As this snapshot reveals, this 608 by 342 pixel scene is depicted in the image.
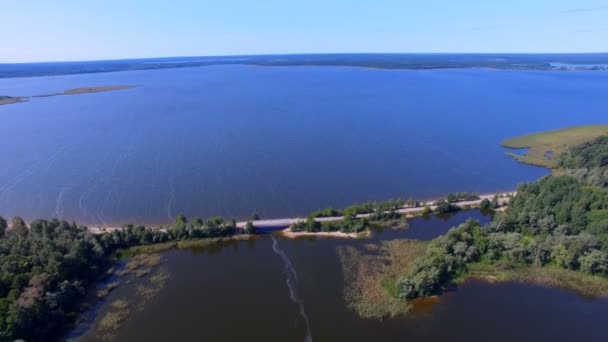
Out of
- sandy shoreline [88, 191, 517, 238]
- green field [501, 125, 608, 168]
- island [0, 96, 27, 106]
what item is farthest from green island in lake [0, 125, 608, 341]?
island [0, 96, 27, 106]

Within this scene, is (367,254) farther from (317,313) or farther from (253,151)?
(253,151)

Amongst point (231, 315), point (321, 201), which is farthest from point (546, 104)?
point (231, 315)

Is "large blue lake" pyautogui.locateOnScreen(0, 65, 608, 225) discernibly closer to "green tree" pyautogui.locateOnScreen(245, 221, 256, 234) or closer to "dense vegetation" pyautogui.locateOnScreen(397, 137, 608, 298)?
"green tree" pyautogui.locateOnScreen(245, 221, 256, 234)

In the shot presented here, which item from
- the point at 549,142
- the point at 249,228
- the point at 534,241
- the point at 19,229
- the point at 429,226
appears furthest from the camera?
the point at 549,142

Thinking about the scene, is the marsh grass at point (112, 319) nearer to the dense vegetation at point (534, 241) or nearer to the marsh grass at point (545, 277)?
the dense vegetation at point (534, 241)

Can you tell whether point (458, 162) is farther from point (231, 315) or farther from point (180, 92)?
point (180, 92)

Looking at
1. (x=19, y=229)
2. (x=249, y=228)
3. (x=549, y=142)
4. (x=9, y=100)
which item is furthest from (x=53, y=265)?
(x=9, y=100)
